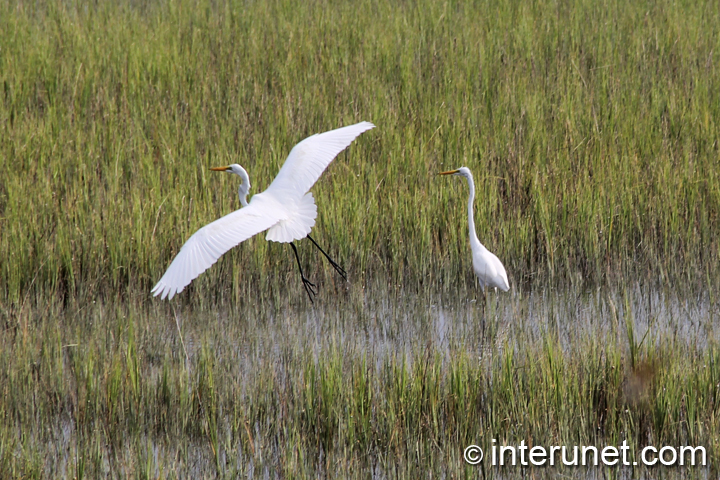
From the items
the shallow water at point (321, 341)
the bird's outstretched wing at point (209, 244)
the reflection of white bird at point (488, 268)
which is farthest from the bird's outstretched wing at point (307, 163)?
the reflection of white bird at point (488, 268)

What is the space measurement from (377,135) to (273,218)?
219 cm

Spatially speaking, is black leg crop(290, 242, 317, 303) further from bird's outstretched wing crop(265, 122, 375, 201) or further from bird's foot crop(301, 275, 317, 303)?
bird's outstretched wing crop(265, 122, 375, 201)

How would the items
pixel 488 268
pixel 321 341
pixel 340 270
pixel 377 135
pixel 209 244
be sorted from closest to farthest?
pixel 209 244 < pixel 321 341 < pixel 488 268 < pixel 340 270 < pixel 377 135

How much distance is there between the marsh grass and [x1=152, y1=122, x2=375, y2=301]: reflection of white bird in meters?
0.34

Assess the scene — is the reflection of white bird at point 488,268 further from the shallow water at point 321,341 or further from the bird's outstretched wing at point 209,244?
the bird's outstretched wing at point 209,244

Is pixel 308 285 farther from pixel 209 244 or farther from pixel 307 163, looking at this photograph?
pixel 209 244

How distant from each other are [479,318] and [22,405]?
2.09 m

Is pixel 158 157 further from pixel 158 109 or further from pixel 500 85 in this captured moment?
pixel 500 85

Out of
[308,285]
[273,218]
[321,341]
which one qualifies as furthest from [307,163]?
[321,341]

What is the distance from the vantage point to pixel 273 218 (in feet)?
12.8

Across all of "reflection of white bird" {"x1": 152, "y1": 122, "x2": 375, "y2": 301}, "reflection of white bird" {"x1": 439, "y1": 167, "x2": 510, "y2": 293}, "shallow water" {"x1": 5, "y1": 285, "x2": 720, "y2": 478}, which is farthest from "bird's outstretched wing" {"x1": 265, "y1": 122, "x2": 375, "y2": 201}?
"reflection of white bird" {"x1": 439, "y1": 167, "x2": 510, "y2": 293}

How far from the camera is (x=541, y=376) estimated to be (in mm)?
3203

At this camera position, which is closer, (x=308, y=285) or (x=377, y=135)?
(x=308, y=285)

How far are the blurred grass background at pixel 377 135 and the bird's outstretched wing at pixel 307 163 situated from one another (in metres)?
0.48
